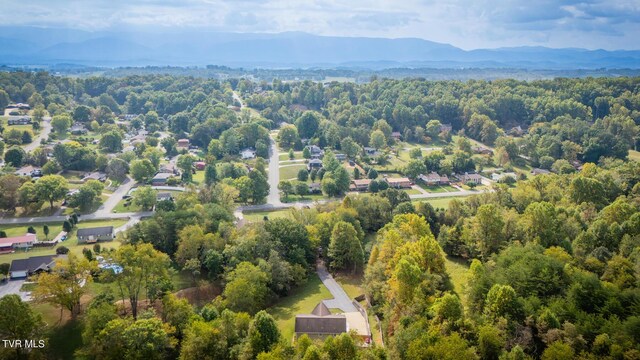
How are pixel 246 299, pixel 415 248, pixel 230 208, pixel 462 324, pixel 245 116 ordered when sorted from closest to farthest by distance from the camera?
pixel 462 324 < pixel 246 299 < pixel 415 248 < pixel 230 208 < pixel 245 116

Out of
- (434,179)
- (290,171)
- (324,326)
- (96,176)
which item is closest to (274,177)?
(290,171)

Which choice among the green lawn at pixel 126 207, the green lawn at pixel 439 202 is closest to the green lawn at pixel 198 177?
the green lawn at pixel 126 207

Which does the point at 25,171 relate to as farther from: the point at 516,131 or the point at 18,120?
the point at 516,131

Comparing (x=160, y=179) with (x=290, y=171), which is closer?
(x=160, y=179)

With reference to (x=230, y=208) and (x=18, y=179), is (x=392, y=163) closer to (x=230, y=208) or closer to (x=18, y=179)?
(x=230, y=208)

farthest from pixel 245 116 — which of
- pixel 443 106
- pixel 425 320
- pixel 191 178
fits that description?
pixel 425 320

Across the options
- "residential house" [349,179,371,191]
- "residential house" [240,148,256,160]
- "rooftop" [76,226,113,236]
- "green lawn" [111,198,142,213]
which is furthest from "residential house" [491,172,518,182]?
"rooftop" [76,226,113,236]

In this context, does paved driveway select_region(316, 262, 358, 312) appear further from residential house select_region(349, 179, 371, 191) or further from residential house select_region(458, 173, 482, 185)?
residential house select_region(458, 173, 482, 185)
